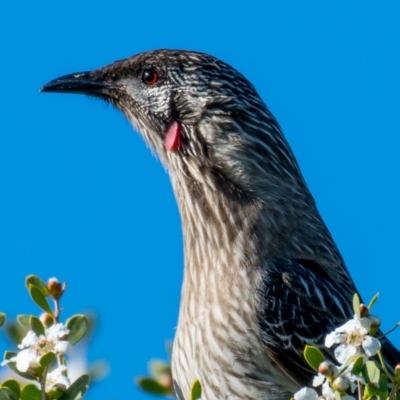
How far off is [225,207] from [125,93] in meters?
1.30

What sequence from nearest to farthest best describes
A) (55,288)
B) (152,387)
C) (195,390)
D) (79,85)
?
1. (55,288)
2. (195,390)
3. (152,387)
4. (79,85)

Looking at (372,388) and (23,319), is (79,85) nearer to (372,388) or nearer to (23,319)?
(23,319)

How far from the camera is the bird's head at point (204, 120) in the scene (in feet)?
20.9

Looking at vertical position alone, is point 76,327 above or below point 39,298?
below

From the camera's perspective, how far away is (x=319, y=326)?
5.66 meters

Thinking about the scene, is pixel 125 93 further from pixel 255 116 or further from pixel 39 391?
pixel 39 391

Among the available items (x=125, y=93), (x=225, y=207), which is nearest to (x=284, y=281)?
(x=225, y=207)

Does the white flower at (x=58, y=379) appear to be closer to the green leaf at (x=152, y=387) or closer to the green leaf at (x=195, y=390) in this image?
the green leaf at (x=195, y=390)

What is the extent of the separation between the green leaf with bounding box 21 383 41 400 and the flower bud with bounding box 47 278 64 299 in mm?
301

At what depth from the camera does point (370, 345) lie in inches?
122

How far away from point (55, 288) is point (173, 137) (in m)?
3.27

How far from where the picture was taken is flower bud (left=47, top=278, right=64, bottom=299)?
3.37 m

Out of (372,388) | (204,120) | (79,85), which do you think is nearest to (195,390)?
(372,388)

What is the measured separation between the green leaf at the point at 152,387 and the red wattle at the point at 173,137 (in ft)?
7.84
